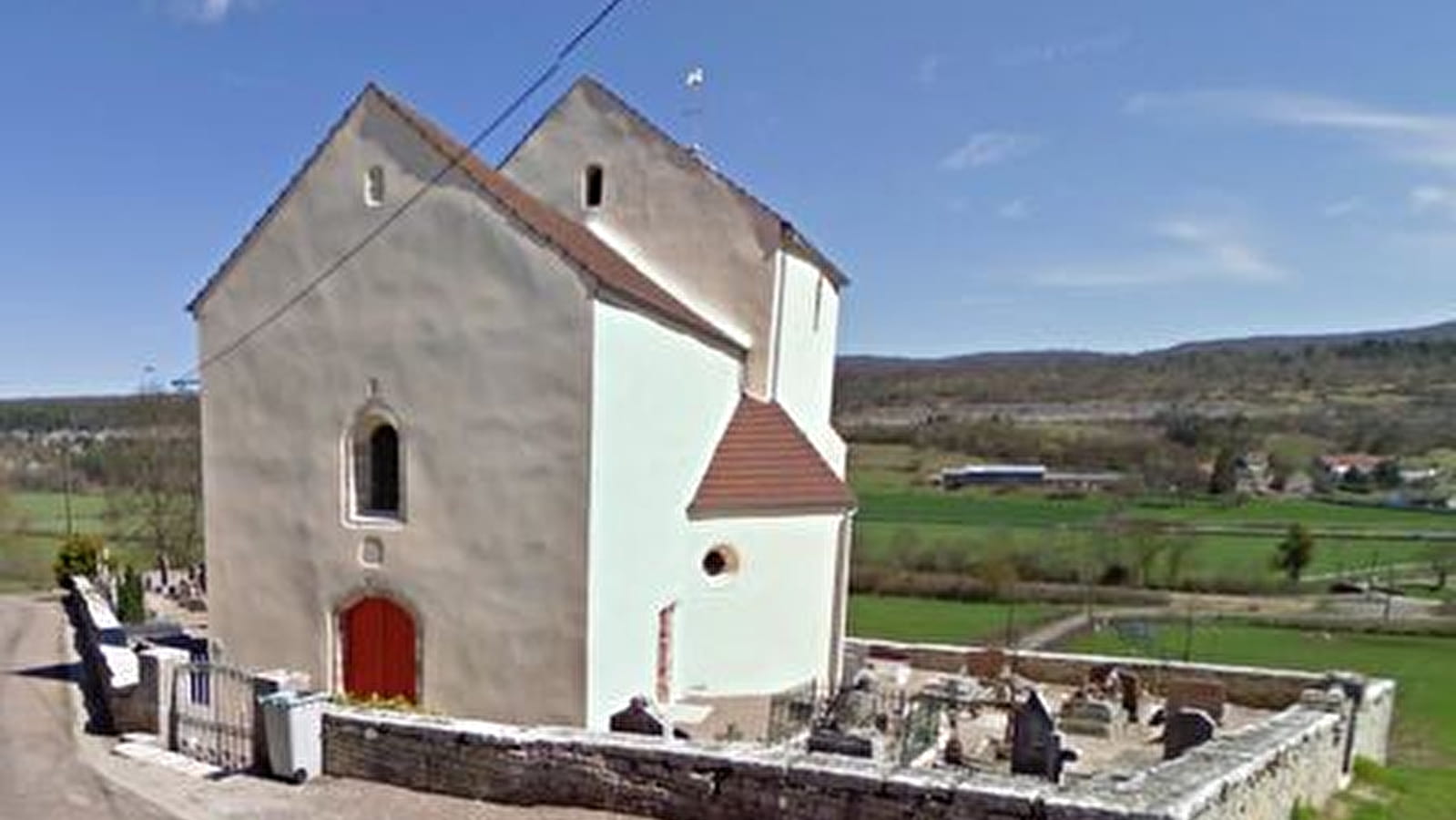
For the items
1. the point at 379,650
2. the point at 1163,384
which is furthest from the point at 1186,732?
the point at 1163,384

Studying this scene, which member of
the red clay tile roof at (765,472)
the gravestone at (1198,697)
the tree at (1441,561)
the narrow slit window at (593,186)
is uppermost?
the narrow slit window at (593,186)

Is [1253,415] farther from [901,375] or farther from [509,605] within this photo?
[509,605]

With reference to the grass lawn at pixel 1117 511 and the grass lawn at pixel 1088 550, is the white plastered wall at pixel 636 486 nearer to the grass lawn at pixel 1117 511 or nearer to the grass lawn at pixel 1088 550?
the grass lawn at pixel 1088 550

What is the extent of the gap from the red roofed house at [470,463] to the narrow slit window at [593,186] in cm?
Result: 274

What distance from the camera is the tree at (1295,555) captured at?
7438 cm

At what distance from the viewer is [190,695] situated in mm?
13695

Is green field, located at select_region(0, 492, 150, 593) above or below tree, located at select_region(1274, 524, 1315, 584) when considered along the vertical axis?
above

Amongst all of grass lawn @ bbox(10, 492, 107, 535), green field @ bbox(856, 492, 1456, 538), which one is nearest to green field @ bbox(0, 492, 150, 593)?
grass lawn @ bbox(10, 492, 107, 535)

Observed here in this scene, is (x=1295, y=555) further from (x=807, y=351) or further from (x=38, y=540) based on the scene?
(x=38, y=540)

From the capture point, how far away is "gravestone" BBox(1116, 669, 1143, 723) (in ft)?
63.0

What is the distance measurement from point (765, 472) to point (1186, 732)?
24.0 ft

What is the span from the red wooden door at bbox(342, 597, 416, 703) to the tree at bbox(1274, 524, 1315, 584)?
72037mm

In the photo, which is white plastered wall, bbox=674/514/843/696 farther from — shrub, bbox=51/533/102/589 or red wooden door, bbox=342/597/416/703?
shrub, bbox=51/533/102/589

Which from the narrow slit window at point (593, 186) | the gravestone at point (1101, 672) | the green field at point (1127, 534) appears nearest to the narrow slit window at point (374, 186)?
the narrow slit window at point (593, 186)
